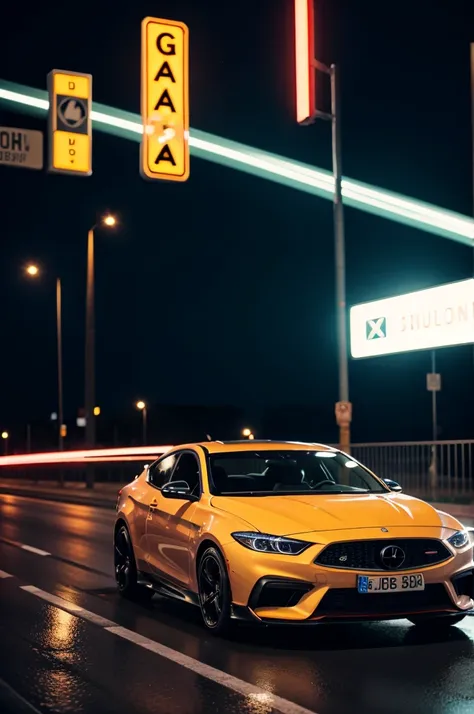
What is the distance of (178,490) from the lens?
9383 mm

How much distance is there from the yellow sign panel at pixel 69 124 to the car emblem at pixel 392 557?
10854 millimetres

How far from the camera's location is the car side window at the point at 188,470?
32.1 ft

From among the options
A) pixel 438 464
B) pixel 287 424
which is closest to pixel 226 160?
pixel 438 464

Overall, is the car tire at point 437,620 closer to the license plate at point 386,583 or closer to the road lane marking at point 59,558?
the license plate at point 386,583

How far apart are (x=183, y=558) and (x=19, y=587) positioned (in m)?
3.17

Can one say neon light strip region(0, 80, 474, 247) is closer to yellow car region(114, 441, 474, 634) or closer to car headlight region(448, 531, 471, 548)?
yellow car region(114, 441, 474, 634)

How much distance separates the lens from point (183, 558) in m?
9.02

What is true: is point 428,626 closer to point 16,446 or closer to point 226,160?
point 226,160

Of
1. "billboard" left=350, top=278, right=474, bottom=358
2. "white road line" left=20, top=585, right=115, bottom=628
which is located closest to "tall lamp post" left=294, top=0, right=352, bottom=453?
"billboard" left=350, top=278, right=474, bottom=358

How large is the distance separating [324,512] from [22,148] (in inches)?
388

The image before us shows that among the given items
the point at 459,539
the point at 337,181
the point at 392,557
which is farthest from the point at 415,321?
the point at 392,557

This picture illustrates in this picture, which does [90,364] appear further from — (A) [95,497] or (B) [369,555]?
(B) [369,555]

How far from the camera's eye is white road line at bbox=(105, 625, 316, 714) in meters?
6.29

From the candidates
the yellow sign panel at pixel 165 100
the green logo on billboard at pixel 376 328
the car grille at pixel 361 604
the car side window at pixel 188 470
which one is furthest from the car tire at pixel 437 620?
the green logo on billboard at pixel 376 328
